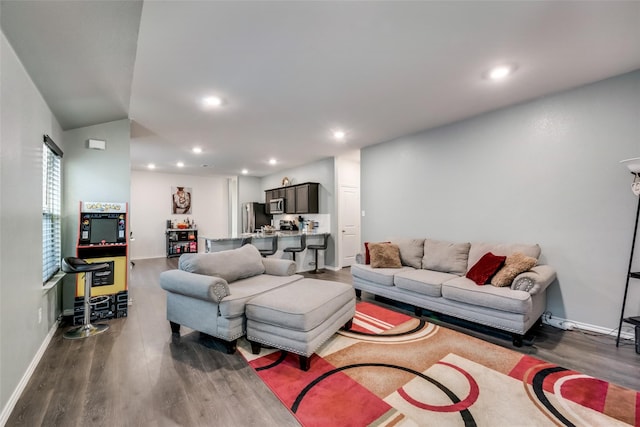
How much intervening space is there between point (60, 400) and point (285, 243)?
4.27 meters

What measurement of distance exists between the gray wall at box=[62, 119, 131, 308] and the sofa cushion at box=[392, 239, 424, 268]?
3991 mm

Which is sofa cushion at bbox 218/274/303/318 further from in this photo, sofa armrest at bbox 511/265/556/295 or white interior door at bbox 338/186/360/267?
white interior door at bbox 338/186/360/267

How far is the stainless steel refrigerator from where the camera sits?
8.42 metres

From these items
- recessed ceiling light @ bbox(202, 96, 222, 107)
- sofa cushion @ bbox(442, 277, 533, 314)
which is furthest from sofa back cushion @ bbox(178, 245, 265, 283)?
sofa cushion @ bbox(442, 277, 533, 314)

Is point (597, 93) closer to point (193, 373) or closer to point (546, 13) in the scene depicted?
point (546, 13)

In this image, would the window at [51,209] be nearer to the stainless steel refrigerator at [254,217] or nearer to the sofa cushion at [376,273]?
the sofa cushion at [376,273]

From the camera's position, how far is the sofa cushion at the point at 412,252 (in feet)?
13.4

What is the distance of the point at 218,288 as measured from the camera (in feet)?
8.11

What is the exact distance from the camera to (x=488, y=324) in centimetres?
283

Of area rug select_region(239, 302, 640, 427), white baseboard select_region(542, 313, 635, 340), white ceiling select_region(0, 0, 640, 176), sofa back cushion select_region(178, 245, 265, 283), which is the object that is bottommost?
area rug select_region(239, 302, 640, 427)

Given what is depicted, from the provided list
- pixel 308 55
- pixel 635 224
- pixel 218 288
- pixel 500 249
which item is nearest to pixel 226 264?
pixel 218 288

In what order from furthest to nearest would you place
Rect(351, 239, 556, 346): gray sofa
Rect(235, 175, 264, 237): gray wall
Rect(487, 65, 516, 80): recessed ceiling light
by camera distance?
Rect(235, 175, 264, 237): gray wall < Rect(351, 239, 556, 346): gray sofa < Rect(487, 65, 516, 80): recessed ceiling light

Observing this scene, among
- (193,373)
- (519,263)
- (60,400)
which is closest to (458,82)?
(519,263)

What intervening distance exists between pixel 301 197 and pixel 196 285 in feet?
14.7
